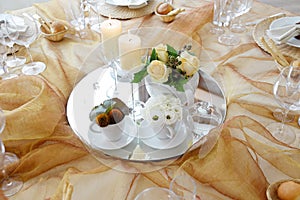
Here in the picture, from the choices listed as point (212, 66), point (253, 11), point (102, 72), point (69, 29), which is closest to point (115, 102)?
point (102, 72)

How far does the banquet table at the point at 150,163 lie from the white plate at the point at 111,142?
0.03m

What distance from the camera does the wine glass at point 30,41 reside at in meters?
1.27

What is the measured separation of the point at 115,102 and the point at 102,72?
222 millimetres

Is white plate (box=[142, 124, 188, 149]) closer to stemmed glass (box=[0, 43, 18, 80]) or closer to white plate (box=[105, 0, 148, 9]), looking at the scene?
stemmed glass (box=[0, 43, 18, 80])

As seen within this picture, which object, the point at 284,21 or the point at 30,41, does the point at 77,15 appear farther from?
the point at 284,21

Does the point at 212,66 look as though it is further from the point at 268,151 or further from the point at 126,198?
the point at 126,198

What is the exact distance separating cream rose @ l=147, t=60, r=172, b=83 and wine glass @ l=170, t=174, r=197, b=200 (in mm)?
260

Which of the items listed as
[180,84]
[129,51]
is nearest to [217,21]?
[129,51]

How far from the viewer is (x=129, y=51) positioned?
1.19m

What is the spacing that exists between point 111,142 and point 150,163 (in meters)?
0.12

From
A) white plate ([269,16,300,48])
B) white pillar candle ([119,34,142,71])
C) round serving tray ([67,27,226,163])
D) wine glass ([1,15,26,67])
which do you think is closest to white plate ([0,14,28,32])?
wine glass ([1,15,26,67])

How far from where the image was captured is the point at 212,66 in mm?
1239

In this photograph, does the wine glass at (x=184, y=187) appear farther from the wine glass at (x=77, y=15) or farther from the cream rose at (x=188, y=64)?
the wine glass at (x=77, y=15)

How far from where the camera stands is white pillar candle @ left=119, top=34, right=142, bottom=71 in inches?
45.9
